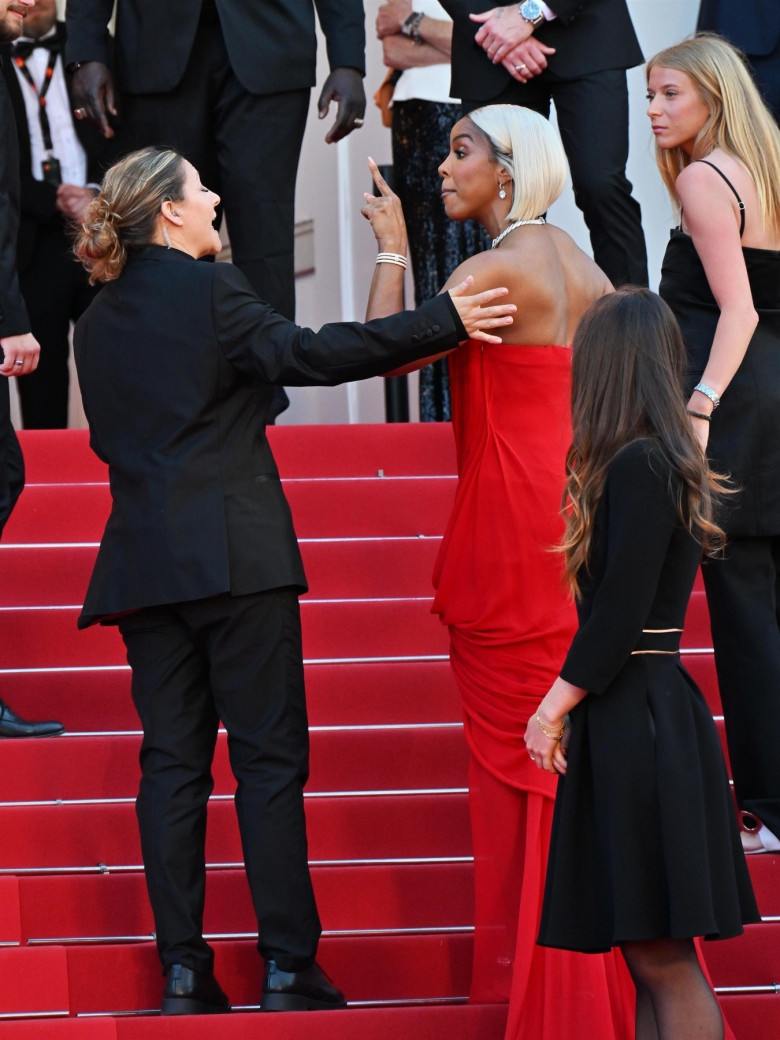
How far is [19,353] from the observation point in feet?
12.7

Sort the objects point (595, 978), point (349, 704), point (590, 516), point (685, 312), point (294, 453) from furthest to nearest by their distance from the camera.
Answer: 1. point (294, 453)
2. point (349, 704)
3. point (685, 312)
4. point (595, 978)
5. point (590, 516)

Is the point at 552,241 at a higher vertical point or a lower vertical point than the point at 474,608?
higher

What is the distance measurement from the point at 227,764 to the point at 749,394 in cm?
153

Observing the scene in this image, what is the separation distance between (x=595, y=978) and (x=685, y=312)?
4.98ft

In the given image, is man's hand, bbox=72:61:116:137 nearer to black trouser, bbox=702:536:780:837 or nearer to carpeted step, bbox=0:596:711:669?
carpeted step, bbox=0:596:711:669

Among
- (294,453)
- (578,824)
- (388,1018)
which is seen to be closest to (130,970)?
(388,1018)

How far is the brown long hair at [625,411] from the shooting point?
2578 millimetres

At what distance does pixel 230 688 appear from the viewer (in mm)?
3111

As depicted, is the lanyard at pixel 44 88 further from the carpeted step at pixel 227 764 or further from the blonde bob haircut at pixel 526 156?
the blonde bob haircut at pixel 526 156

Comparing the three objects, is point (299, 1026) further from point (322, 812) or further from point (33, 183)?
point (33, 183)

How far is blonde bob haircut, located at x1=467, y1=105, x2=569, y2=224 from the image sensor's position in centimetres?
330

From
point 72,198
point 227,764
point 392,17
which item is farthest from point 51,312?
point 227,764

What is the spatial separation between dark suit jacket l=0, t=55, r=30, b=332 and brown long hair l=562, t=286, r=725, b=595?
67.9 inches

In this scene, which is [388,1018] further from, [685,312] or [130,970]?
[685,312]
